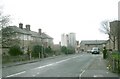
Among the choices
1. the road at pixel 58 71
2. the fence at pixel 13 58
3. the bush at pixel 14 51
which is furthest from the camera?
the bush at pixel 14 51

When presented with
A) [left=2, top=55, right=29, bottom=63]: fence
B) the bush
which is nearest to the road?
[left=2, top=55, right=29, bottom=63]: fence

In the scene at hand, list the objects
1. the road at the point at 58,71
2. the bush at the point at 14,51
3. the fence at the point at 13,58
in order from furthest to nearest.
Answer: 1. the bush at the point at 14,51
2. the fence at the point at 13,58
3. the road at the point at 58,71

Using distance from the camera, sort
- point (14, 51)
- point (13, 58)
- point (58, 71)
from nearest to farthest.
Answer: point (58, 71) → point (13, 58) → point (14, 51)

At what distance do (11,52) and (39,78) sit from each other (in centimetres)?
3227

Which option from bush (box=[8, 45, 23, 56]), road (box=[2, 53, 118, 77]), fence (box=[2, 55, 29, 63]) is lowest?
road (box=[2, 53, 118, 77])

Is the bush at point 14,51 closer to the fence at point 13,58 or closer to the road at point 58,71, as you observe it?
the fence at point 13,58

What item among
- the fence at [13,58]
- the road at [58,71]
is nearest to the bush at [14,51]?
the fence at [13,58]

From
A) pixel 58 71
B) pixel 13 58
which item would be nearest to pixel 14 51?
pixel 13 58

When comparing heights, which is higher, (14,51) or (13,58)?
(14,51)

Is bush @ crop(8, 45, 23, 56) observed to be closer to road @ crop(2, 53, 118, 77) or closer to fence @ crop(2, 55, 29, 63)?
fence @ crop(2, 55, 29, 63)

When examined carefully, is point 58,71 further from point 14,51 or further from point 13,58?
point 14,51

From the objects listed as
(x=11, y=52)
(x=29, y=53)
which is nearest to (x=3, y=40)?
(x=11, y=52)

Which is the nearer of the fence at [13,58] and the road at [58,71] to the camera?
the road at [58,71]

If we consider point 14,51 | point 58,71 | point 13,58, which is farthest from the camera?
point 14,51
